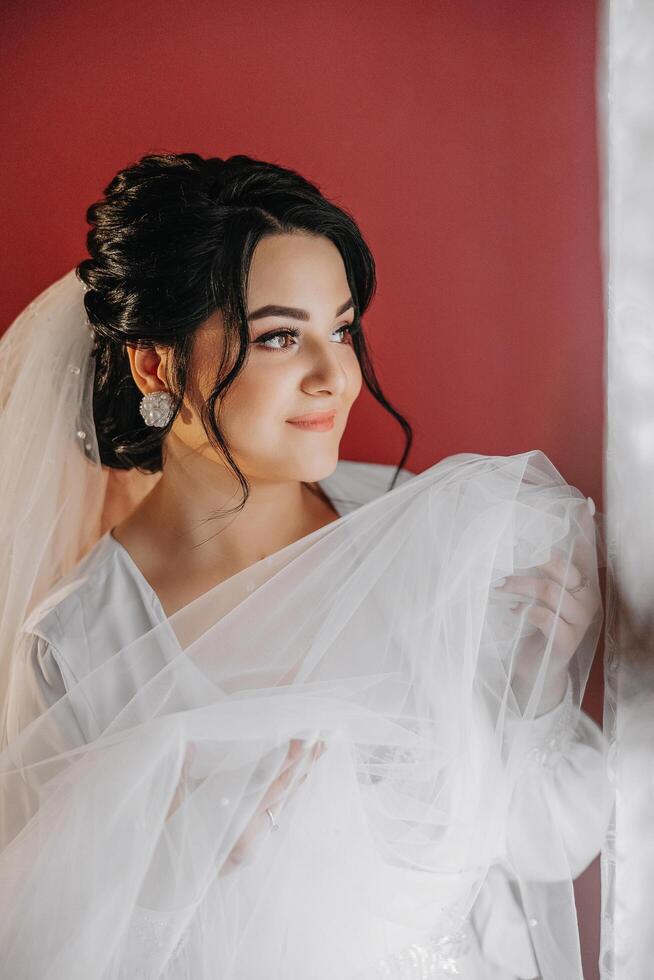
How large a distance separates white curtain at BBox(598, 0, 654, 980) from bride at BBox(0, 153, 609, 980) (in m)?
0.07

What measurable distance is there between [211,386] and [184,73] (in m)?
0.54

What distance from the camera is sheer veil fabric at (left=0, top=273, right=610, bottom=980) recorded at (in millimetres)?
824

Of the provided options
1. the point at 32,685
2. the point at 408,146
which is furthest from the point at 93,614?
the point at 408,146

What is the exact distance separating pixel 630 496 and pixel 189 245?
0.54 m

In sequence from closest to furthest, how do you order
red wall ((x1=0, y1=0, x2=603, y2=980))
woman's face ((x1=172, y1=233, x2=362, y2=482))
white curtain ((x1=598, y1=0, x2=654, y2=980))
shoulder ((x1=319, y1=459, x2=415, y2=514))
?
white curtain ((x1=598, y1=0, x2=654, y2=980)) → woman's face ((x1=172, y1=233, x2=362, y2=482)) → red wall ((x1=0, y1=0, x2=603, y2=980)) → shoulder ((x1=319, y1=459, x2=415, y2=514))

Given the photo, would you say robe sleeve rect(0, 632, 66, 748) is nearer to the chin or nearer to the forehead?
the chin

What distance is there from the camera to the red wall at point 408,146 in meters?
1.15

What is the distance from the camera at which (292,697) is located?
0.83 m

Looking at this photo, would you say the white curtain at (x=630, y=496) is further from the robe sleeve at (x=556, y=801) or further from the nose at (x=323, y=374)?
the nose at (x=323, y=374)

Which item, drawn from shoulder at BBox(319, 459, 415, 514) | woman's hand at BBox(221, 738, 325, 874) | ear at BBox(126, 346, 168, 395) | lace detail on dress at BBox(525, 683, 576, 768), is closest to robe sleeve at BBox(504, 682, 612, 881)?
lace detail on dress at BBox(525, 683, 576, 768)

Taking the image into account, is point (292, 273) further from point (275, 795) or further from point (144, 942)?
point (144, 942)

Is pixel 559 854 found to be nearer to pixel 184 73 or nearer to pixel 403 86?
pixel 403 86

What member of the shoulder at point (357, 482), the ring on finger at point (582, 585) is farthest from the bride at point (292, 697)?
the shoulder at point (357, 482)

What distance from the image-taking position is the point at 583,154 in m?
1.12
